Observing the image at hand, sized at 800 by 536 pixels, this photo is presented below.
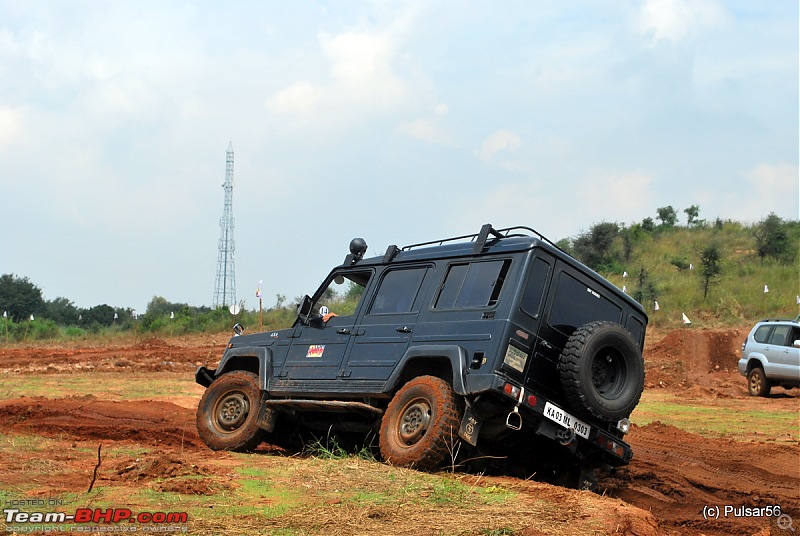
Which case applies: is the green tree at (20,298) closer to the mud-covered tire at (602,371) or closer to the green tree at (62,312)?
the green tree at (62,312)

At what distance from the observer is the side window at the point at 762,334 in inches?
789

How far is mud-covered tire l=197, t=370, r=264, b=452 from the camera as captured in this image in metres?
9.91

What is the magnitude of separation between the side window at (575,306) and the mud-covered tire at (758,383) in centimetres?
1249

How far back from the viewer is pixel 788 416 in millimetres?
16312

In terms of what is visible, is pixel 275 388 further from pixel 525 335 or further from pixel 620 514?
pixel 620 514

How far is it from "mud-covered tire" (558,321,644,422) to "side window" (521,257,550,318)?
0.44 meters

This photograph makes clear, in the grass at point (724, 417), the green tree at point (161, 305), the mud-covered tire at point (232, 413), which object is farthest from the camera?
the green tree at point (161, 305)

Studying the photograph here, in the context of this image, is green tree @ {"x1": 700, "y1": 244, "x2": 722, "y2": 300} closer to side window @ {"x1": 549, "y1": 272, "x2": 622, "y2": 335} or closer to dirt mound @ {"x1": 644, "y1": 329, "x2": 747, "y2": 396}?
dirt mound @ {"x1": 644, "y1": 329, "x2": 747, "y2": 396}

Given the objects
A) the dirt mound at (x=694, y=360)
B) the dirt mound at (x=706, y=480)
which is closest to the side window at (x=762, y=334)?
the dirt mound at (x=694, y=360)

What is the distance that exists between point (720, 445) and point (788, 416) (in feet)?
17.5

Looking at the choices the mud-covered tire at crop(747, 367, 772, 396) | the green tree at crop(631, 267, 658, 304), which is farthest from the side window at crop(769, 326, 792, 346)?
the green tree at crop(631, 267, 658, 304)

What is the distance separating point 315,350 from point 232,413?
137 centimetres

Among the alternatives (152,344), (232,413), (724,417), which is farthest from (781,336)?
(152,344)

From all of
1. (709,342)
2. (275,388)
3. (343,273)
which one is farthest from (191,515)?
(709,342)
